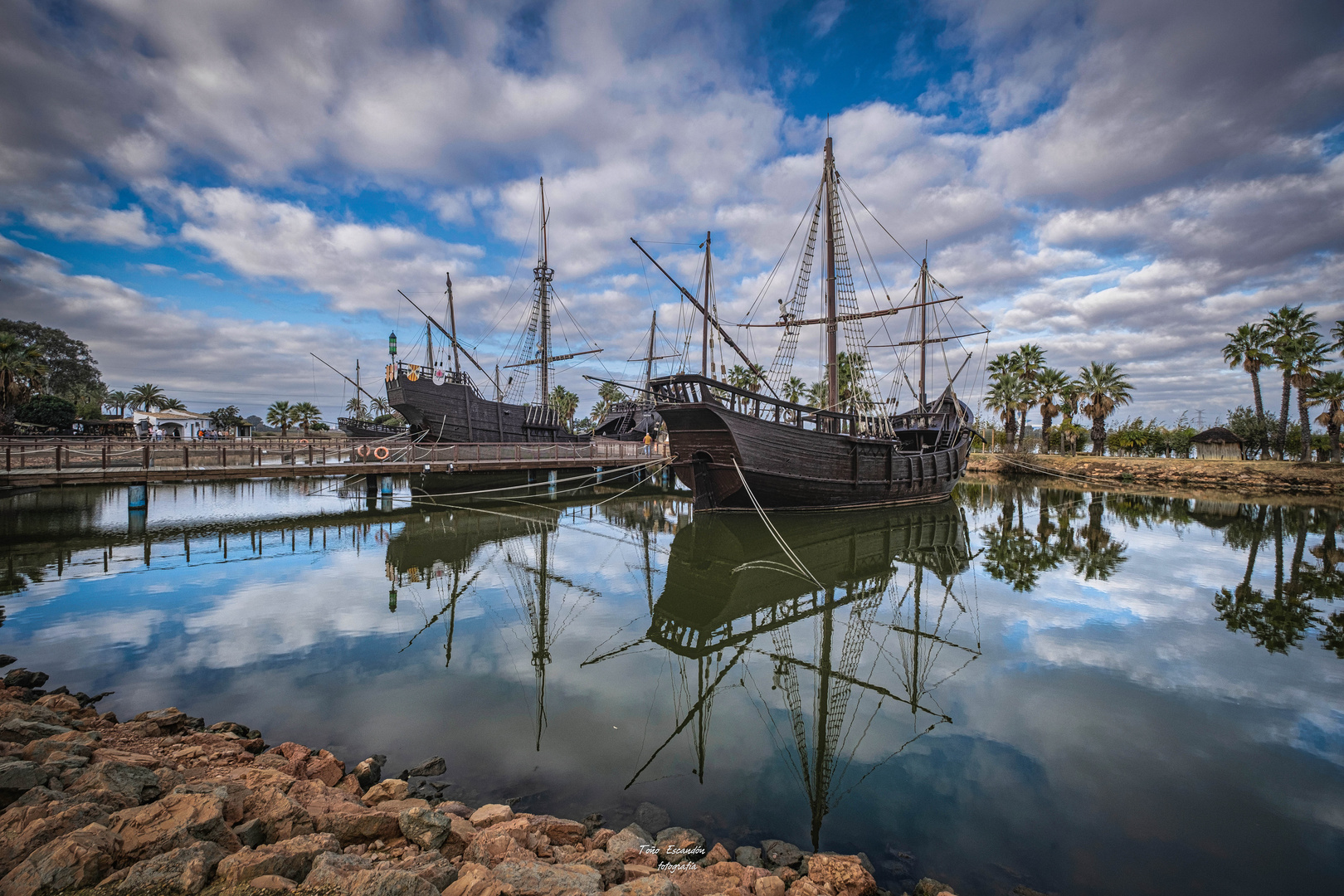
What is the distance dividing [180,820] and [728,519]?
16.4 m

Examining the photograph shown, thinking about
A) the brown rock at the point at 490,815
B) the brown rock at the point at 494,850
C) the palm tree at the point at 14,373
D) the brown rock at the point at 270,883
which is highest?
the palm tree at the point at 14,373

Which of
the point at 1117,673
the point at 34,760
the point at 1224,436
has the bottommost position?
the point at 1117,673

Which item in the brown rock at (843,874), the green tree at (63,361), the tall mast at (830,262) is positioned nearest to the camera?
the brown rock at (843,874)

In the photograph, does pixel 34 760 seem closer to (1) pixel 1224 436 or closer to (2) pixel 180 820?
(2) pixel 180 820

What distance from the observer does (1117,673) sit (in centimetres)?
670

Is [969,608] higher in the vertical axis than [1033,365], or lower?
lower

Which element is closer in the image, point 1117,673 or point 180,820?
point 180,820

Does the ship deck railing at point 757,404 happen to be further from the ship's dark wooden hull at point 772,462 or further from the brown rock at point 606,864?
the brown rock at point 606,864

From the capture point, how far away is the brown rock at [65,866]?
2.15 meters

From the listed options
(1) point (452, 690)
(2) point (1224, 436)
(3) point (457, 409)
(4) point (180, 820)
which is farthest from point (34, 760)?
(2) point (1224, 436)

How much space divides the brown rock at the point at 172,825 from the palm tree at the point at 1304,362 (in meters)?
50.0

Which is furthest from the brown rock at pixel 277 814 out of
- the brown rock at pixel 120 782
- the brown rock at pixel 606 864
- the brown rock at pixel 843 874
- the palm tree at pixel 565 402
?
the palm tree at pixel 565 402

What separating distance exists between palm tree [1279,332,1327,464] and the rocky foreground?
4775 cm

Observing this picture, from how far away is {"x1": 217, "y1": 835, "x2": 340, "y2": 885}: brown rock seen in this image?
2.38 m
